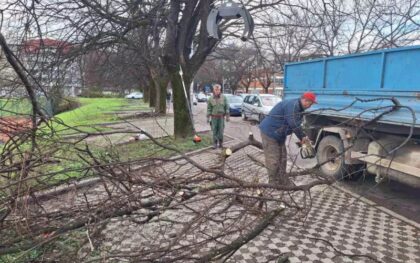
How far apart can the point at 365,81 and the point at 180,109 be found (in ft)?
19.4

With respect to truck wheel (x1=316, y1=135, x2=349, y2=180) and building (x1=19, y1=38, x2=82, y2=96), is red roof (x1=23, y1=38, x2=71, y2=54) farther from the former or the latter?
truck wheel (x1=316, y1=135, x2=349, y2=180)

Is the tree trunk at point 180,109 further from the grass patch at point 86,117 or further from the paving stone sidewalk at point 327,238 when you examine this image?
the paving stone sidewalk at point 327,238

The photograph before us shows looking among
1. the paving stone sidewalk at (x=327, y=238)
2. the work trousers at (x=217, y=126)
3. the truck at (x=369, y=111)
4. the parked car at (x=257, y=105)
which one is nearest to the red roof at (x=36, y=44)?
the paving stone sidewalk at (x=327, y=238)

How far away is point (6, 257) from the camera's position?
3145 millimetres

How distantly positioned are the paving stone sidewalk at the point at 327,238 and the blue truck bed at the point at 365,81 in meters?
1.39

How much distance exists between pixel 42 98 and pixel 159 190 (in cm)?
297

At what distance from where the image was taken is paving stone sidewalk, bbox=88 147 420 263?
3826 mm

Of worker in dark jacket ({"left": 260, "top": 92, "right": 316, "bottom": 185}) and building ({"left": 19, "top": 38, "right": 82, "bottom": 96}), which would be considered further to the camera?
building ({"left": 19, "top": 38, "right": 82, "bottom": 96})

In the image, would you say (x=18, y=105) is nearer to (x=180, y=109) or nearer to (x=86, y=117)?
(x=180, y=109)

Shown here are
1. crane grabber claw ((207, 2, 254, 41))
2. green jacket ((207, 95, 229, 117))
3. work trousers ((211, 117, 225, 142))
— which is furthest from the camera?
work trousers ((211, 117, 225, 142))

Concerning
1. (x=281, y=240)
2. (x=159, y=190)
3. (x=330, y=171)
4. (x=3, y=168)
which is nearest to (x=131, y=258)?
(x=159, y=190)

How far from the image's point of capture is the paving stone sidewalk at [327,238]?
383cm

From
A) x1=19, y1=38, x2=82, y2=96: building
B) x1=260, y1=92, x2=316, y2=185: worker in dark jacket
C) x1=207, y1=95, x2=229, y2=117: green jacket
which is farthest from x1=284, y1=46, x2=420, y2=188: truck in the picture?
x1=19, y1=38, x2=82, y2=96: building

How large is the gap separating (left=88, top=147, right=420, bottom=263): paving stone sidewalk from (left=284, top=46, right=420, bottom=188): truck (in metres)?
0.63
